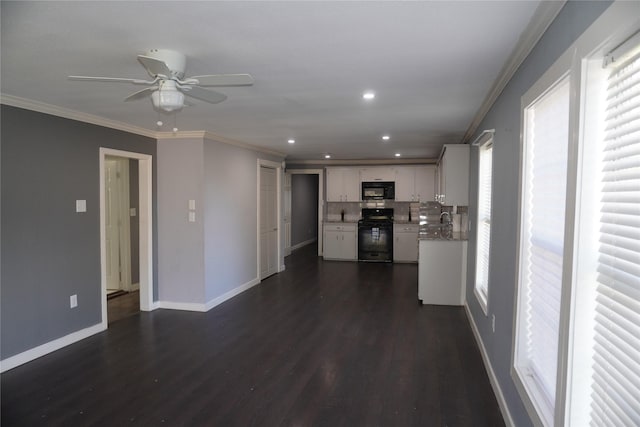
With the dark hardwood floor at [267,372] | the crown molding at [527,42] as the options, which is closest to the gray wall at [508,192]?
the crown molding at [527,42]

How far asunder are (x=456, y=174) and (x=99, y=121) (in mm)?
4362

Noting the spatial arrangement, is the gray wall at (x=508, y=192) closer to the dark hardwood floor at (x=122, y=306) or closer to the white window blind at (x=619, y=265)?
the white window blind at (x=619, y=265)

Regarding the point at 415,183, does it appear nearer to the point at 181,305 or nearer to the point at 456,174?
the point at 456,174

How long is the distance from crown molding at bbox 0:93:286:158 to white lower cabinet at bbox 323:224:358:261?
324 cm

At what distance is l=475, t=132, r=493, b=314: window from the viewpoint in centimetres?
372

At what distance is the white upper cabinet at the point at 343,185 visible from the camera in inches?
352

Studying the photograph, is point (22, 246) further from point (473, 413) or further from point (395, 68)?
point (473, 413)

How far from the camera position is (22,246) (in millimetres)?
3422

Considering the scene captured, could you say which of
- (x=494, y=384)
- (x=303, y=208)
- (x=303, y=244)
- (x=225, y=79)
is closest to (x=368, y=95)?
(x=225, y=79)

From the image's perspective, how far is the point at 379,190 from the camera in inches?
346

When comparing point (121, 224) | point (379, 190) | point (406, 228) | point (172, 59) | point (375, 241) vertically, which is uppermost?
point (172, 59)

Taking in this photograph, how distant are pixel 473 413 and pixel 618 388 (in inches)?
65.0

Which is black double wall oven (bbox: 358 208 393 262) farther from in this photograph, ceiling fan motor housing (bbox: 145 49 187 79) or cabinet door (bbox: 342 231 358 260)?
ceiling fan motor housing (bbox: 145 49 187 79)

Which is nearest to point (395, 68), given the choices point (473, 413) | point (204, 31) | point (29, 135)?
point (204, 31)
